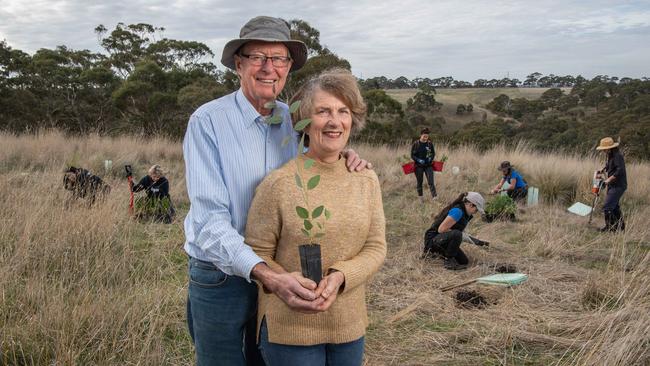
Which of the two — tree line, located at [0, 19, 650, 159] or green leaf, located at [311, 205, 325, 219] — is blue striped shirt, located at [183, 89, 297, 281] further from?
tree line, located at [0, 19, 650, 159]

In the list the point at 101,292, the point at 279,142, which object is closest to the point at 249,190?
the point at 279,142

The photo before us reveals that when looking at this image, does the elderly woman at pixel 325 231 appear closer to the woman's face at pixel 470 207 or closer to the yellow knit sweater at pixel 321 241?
the yellow knit sweater at pixel 321 241

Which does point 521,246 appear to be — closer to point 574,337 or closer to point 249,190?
point 574,337

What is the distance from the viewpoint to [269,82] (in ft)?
5.94

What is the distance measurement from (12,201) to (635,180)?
36.9ft

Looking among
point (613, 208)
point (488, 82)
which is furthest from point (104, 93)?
point (488, 82)

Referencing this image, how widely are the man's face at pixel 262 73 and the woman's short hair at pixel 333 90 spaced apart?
95 mm

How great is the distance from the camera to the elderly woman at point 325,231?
1680 mm

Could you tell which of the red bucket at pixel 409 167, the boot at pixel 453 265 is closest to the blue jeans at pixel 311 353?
the boot at pixel 453 265

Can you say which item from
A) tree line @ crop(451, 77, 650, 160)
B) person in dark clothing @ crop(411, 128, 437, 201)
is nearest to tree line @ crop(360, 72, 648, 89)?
tree line @ crop(451, 77, 650, 160)

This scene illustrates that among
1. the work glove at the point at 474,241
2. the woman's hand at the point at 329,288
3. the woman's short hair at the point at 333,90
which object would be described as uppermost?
the woman's short hair at the point at 333,90

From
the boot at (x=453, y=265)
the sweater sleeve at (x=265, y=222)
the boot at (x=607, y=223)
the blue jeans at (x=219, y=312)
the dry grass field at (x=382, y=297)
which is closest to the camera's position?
the sweater sleeve at (x=265, y=222)

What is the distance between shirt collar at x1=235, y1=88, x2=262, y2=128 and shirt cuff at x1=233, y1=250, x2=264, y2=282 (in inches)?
19.2

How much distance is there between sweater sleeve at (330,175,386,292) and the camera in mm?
1680
